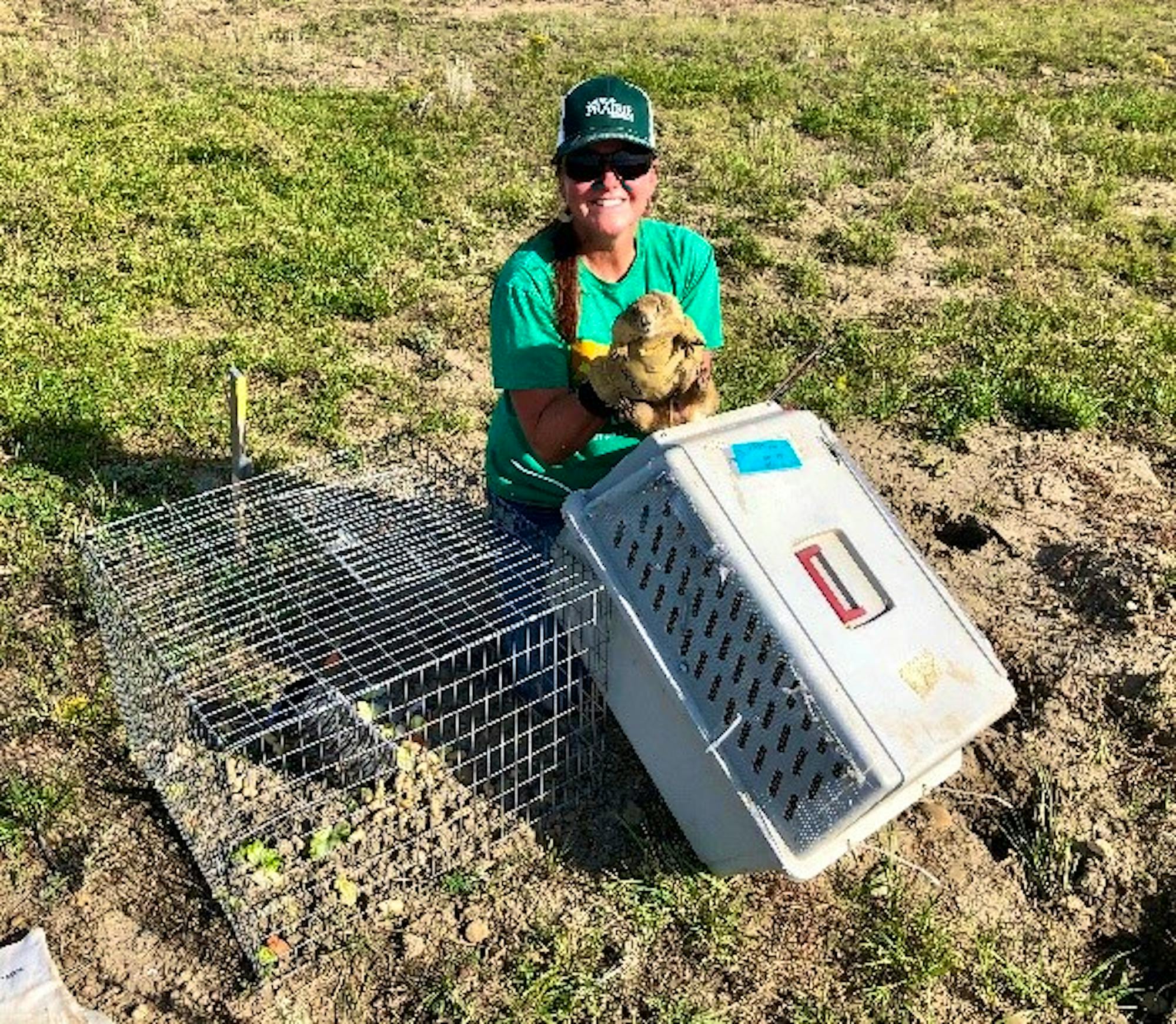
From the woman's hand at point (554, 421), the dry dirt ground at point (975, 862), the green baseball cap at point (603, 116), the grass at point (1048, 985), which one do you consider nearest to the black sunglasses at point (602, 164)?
the green baseball cap at point (603, 116)

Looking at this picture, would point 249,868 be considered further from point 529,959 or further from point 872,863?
point 872,863

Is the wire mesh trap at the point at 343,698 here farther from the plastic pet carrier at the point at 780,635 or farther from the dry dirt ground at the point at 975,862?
the plastic pet carrier at the point at 780,635

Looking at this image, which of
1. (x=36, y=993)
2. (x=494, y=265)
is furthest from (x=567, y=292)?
(x=494, y=265)

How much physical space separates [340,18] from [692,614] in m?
9.69

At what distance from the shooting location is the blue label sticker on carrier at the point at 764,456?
245 centimetres

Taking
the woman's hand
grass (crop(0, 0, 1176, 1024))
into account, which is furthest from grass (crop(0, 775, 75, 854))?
the woman's hand

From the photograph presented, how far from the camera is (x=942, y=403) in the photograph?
5098mm

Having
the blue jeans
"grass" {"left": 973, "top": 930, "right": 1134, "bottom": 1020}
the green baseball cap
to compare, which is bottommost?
"grass" {"left": 973, "top": 930, "right": 1134, "bottom": 1020}

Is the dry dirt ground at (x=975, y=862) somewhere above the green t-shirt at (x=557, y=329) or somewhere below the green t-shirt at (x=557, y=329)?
below

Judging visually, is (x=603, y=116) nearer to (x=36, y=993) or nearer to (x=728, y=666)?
(x=728, y=666)

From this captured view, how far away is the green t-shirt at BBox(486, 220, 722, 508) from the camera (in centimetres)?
300

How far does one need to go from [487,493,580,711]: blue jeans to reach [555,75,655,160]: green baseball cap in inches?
35.8

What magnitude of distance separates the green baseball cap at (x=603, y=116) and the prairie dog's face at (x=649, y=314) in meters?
0.51

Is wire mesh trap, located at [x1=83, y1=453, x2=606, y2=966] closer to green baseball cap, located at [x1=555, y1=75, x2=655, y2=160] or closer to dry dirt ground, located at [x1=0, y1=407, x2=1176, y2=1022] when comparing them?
dry dirt ground, located at [x1=0, y1=407, x2=1176, y2=1022]
